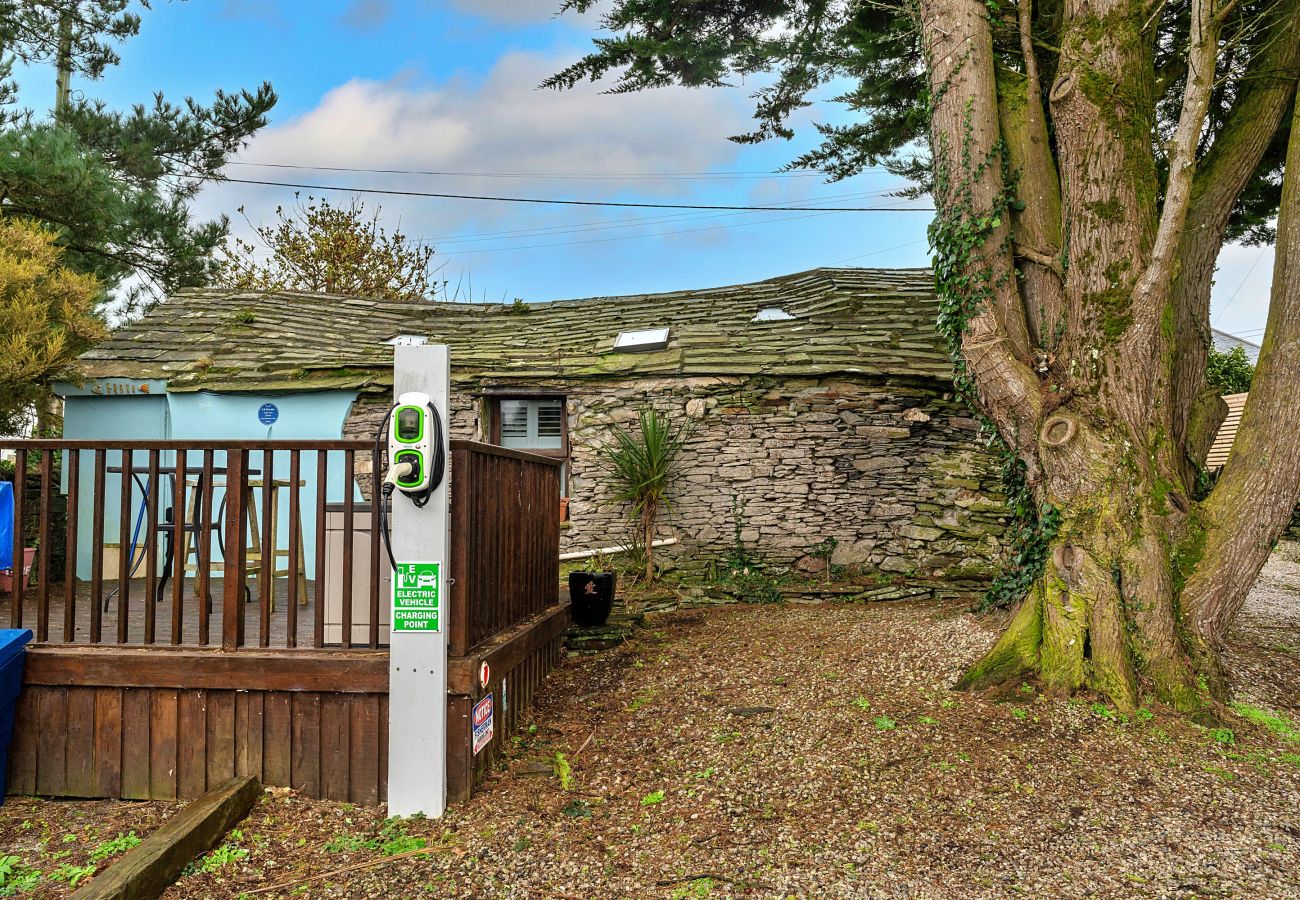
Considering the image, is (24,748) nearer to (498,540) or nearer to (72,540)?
(72,540)

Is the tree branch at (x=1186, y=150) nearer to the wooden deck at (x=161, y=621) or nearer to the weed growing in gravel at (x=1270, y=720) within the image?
the weed growing in gravel at (x=1270, y=720)

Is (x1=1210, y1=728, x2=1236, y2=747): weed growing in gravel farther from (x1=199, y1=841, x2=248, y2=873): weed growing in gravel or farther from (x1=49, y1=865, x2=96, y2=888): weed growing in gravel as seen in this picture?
(x1=49, y1=865, x2=96, y2=888): weed growing in gravel

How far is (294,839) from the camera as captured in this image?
11.1ft

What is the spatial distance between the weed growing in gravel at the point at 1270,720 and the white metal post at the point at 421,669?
4132mm

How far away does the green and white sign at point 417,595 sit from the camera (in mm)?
3510

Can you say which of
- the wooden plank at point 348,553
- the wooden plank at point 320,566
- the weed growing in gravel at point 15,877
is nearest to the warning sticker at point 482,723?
the wooden plank at point 348,553

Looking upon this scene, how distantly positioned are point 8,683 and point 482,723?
87.5 inches

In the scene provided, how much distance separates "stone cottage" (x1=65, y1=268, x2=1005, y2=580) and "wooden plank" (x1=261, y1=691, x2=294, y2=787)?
537 centimetres

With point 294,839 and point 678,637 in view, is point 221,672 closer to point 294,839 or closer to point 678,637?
point 294,839

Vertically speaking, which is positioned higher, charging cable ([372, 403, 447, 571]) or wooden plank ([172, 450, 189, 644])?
charging cable ([372, 403, 447, 571])

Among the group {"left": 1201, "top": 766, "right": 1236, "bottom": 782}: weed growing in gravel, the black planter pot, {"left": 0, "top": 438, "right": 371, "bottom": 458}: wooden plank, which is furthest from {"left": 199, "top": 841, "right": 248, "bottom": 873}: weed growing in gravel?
{"left": 1201, "top": 766, "right": 1236, "bottom": 782}: weed growing in gravel

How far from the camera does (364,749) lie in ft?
12.1

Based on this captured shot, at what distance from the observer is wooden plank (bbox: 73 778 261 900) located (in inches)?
109

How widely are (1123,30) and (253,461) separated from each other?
8087mm
